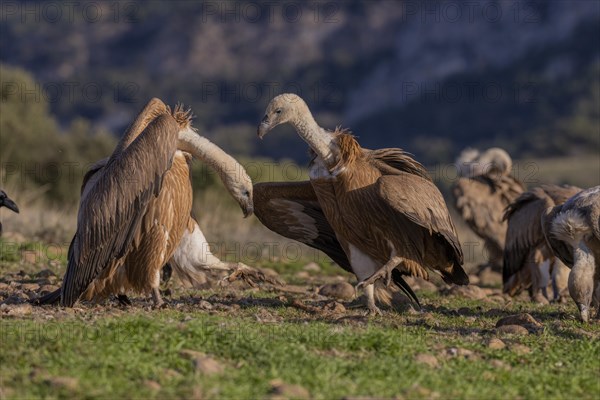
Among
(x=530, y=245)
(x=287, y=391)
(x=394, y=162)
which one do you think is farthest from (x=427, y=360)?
(x=530, y=245)

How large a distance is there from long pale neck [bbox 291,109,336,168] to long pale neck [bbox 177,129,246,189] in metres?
0.75

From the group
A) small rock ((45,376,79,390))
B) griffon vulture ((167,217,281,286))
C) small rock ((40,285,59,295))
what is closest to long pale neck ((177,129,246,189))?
griffon vulture ((167,217,281,286))

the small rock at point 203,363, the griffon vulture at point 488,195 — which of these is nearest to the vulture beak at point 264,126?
the small rock at point 203,363

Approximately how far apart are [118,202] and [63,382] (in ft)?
10.2

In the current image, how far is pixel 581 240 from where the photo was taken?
32.9 ft

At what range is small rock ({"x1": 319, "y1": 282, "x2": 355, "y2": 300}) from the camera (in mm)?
11569

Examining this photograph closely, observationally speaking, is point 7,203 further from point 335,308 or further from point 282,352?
point 282,352

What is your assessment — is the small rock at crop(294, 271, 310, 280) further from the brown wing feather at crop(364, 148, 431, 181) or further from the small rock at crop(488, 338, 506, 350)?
the small rock at crop(488, 338, 506, 350)

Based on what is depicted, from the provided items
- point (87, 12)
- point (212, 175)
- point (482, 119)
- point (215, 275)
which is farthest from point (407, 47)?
point (215, 275)

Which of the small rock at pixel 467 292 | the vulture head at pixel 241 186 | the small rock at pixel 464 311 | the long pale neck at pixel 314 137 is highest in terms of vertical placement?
the long pale neck at pixel 314 137

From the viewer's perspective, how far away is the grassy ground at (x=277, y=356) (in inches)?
241

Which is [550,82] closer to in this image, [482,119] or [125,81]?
[482,119]

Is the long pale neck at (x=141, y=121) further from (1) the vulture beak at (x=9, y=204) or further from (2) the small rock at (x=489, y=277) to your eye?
(2) the small rock at (x=489, y=277)

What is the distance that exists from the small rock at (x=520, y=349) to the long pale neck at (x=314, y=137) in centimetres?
279
